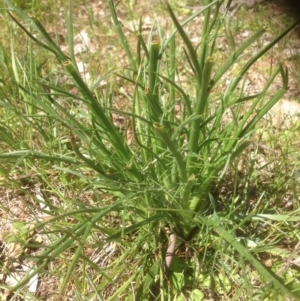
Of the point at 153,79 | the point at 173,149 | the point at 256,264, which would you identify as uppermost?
the point at 153,79

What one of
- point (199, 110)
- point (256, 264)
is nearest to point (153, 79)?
point (199, 110)

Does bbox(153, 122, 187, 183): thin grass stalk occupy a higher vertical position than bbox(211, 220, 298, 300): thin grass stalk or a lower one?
higher

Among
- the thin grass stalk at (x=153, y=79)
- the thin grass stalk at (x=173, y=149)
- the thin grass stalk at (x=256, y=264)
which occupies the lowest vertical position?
the thin grass stalk at (x=256, y=264)

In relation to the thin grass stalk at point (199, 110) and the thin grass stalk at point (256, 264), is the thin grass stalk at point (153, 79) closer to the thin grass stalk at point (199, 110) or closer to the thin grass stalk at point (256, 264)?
the thin grass stalk at point (199, 110)

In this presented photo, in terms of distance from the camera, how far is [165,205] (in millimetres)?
1163

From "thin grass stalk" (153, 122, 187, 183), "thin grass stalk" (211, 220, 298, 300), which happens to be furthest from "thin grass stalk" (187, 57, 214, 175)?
"thin grass stalk" (211, 220, 298, 300)

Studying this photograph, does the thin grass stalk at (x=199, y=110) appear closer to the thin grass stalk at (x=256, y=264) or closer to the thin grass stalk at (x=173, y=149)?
the thin grass stalk at (x=173, y=149)

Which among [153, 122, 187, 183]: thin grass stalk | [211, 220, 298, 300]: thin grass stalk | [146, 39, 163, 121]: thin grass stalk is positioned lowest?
[211, 220, 298, 300]: thin grass stalk

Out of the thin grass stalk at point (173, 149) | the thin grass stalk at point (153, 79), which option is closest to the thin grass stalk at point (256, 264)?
the thin grass stalk at point (173, 149)

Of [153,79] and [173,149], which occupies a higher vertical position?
[153,79]

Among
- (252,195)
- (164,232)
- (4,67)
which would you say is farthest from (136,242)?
(4,67)

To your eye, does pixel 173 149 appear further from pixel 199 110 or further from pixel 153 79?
pixel 153 79

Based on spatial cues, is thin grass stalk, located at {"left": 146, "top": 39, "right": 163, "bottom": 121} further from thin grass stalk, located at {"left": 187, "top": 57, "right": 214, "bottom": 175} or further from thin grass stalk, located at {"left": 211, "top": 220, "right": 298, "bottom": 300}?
thin grass stalk, located at {"left": 211, "top": 220, "right": 298, "bottom": 300}

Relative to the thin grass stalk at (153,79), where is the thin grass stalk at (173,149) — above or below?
below
